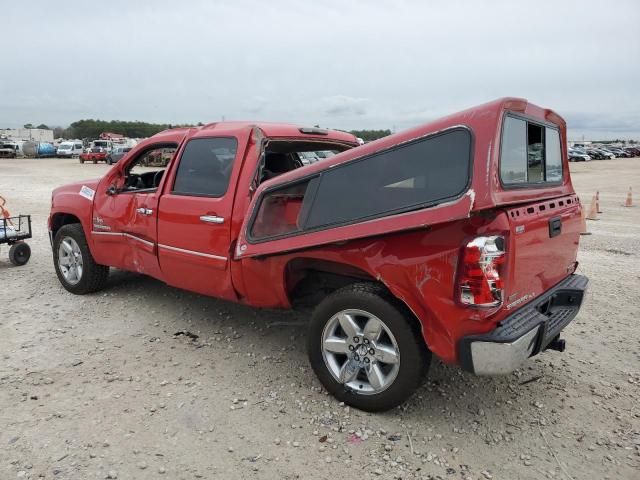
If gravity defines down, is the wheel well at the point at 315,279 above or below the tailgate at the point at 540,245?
below

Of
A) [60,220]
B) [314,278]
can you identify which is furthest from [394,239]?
[60,220]

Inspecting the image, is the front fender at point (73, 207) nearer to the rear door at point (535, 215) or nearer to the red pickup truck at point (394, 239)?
the red pickup truck at point (394, 239)

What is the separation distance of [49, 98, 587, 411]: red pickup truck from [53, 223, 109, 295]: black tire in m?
1.37

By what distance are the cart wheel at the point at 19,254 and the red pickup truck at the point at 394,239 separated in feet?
11.6

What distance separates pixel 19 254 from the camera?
6816 millimetres

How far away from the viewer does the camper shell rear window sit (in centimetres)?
268

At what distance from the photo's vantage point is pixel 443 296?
2719 mm

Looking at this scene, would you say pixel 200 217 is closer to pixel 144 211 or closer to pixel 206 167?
pixel 206 167

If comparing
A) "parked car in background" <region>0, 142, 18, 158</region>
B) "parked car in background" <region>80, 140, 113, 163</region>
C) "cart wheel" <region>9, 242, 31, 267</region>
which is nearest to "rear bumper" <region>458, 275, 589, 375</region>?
"cart wheel" <region>9, 242, 31, 267</region>

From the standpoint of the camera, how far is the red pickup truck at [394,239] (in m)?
2.64

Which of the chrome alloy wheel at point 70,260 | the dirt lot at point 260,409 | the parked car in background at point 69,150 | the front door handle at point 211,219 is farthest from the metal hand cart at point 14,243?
the parked car in background at point 69,150

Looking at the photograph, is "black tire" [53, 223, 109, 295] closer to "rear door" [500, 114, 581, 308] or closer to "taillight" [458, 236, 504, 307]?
"taillight" [458, 236, 504, 307]

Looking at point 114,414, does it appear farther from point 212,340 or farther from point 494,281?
point 494,281

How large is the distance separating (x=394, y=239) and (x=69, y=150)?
188ft
